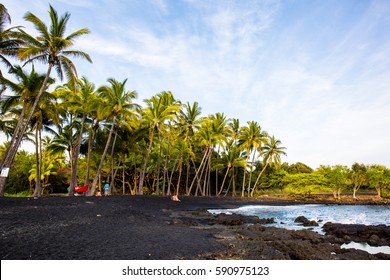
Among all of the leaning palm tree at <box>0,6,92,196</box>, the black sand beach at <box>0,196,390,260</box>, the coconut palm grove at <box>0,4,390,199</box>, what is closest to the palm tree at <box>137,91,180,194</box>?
the coconut palm grove at <box>0,4,390,199</box>

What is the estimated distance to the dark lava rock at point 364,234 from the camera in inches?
458

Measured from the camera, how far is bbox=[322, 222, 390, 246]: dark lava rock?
11.6m

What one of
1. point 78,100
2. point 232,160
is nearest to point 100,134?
point 78,100

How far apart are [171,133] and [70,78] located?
48.6ft

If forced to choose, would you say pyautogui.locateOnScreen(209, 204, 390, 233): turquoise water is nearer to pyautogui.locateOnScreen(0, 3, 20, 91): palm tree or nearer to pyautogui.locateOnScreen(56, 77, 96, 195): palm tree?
pyautogui.locateOnScreen(56, 77, 96, 195): palm tree

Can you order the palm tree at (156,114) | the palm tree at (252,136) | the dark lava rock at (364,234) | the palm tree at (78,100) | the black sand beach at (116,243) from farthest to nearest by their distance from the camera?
the palm tree at (252,136) → the palm tree at (156,114) → the palm tree at (78,100) → the dark lava rock at (364,234) → the black sand beach at (116,243)

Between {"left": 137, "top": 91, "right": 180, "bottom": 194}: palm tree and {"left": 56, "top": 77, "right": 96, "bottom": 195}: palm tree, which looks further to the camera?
{"left": 137, "top": 91, "right": 180, "bottom": 194}: palm tree

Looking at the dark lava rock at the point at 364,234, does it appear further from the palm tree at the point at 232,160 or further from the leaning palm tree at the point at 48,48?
the palm tree at the point at 232,160

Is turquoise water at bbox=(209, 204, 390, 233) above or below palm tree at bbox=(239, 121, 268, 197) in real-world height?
below

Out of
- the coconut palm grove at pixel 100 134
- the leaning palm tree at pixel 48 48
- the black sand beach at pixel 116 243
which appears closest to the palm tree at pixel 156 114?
the coconut palm grove at pixel 100 134

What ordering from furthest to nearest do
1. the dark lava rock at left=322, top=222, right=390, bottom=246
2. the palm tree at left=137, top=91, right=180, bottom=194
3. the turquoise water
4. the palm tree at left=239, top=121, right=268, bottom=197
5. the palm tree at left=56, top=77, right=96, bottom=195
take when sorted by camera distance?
1. the palm tree at left=239, top=121, right=268, bottom=197
2. the palm tree at left=137, top=91, right=180, bottom=194
3. the palm tree at left=56, top=77, right=96, bottom=195
4. the turquoise water
5. the dark lava rock at left=322, top=222, right=390, bottom=246

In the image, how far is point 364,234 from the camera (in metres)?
12.9
